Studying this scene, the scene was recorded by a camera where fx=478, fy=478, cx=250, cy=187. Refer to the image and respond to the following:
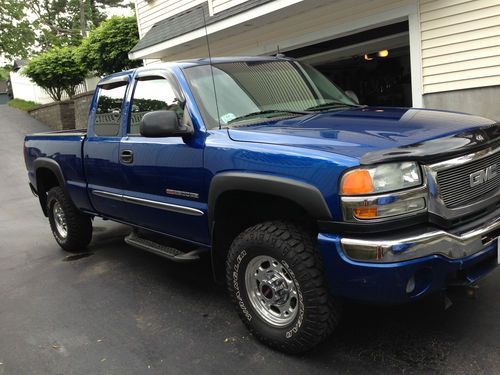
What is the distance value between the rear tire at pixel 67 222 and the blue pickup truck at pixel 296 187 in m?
1.20

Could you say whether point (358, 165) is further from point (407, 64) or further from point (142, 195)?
point (407, 64)

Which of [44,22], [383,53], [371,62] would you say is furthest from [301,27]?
[44,22]

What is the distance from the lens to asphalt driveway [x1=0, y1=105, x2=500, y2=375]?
2.95m

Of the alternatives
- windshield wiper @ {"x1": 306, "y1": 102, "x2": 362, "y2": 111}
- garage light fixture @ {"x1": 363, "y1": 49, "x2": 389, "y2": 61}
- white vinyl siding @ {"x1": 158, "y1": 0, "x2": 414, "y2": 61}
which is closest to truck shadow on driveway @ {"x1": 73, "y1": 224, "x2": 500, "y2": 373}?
windshield wiper @ {"x1": 306, "y1": 102, "x2": 362, "y2": 111}

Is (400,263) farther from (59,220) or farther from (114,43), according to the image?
(114,43)

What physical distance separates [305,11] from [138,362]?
25.7ft

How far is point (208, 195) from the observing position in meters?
3.33

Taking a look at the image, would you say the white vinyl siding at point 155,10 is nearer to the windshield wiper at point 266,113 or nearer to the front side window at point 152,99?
the front side window at point 152,99

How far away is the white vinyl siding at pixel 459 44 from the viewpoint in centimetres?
676

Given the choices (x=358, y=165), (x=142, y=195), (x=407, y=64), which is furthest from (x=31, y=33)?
(x=358, y=165)

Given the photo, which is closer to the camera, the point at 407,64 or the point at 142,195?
the point at 142,195

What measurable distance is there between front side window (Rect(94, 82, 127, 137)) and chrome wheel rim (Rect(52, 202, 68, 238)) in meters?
1.43

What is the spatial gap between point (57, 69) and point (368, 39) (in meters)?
12.3

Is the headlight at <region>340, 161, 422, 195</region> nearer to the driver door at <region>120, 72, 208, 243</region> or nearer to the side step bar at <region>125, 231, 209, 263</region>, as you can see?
Result: the driver door at <region>120, 72, 208, 243</region>
